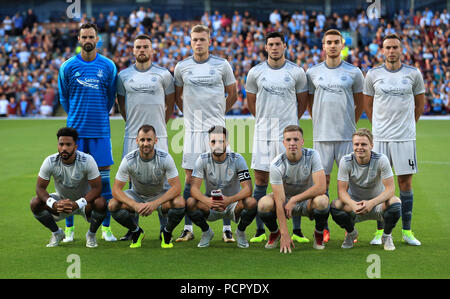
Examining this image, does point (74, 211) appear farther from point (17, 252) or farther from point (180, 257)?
point (180, 257)

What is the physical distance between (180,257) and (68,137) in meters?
1.71

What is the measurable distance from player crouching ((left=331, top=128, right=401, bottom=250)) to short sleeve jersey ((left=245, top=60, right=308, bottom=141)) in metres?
0.89

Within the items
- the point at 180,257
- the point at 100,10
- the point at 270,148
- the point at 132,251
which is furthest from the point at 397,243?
the point at 100,10

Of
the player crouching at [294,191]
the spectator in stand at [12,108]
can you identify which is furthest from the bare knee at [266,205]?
the spectator in stand at [12,108]

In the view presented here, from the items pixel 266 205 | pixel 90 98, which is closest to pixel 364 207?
pixel 266 205

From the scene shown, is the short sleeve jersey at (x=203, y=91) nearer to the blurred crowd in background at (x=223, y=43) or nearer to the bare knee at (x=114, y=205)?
the bare knee at (x=114, y=205)

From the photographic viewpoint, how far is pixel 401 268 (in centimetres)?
594

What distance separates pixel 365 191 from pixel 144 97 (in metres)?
2.61

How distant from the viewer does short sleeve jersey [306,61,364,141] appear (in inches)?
288

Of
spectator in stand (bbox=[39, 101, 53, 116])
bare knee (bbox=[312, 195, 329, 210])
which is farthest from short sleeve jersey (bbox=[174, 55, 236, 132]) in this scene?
spectator in stand (bbox=[39, 101, 53, 116])

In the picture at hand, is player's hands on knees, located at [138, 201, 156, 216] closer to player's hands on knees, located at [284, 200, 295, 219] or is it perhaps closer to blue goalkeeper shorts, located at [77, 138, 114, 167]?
blue goalkeeper shorts, located at [77, 138, 114, 167]

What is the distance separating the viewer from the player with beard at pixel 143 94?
7383mm

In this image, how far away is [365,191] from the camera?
22.8 feet

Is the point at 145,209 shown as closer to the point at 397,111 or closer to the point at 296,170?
the point at 296,170
